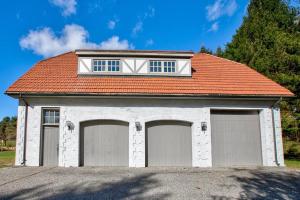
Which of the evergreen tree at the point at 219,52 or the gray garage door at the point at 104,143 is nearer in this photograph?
the gray garage door at the point at 104,143

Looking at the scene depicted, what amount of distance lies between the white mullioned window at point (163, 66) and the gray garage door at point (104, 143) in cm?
366

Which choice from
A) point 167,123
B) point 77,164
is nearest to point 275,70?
point 167,123

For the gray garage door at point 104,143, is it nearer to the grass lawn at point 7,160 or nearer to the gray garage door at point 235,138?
the grass lawn at point 7,160

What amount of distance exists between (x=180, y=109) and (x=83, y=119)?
15.5ft

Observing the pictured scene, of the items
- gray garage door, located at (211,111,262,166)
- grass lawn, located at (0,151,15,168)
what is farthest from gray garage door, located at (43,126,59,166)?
gray garage door, located at (211,111,262,166)

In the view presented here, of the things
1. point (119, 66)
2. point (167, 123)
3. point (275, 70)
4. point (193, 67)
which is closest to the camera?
point (167, 123)

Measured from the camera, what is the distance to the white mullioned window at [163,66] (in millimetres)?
13867

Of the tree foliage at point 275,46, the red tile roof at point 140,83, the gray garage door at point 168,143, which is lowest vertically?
the gray garage door at point 168,143

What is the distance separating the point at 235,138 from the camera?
12.5 meters

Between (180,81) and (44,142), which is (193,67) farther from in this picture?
(44,142)

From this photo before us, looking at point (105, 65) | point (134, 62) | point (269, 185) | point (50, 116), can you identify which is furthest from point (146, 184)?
point (105, 65)

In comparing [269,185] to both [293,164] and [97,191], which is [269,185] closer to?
[97,191]

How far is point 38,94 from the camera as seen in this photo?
11.8 meters

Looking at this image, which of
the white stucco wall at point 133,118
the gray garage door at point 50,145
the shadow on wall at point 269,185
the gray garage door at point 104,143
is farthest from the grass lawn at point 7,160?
the shadow on wall at point 269,185
